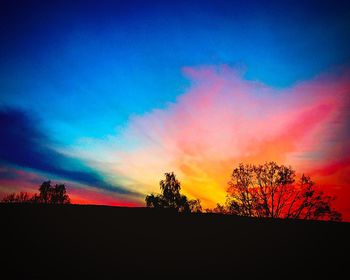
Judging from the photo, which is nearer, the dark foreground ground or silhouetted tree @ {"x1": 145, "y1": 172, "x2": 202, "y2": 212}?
the dark foreground ground

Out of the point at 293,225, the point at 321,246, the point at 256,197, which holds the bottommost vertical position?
the point at 321,246

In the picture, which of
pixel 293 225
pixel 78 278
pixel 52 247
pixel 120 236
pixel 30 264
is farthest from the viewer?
pixel 293 225

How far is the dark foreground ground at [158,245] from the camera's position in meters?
12.3

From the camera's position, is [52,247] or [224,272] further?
[52,247]

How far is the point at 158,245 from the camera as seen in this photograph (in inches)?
600

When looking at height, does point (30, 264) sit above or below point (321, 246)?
below

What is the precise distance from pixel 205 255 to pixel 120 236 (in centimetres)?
559

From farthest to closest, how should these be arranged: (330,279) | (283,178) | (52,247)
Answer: (283,178) < (52,247) < (330,279)

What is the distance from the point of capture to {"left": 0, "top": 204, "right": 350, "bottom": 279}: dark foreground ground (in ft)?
40.3

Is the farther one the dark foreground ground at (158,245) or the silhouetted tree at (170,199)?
the silhouetted tree at (170,199)

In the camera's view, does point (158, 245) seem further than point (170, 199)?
No

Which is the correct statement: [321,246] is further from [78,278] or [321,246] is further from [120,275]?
[78,278]

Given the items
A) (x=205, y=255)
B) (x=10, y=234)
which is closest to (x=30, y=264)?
(x=10, y=234)

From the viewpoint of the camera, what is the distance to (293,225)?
64.0 feet
